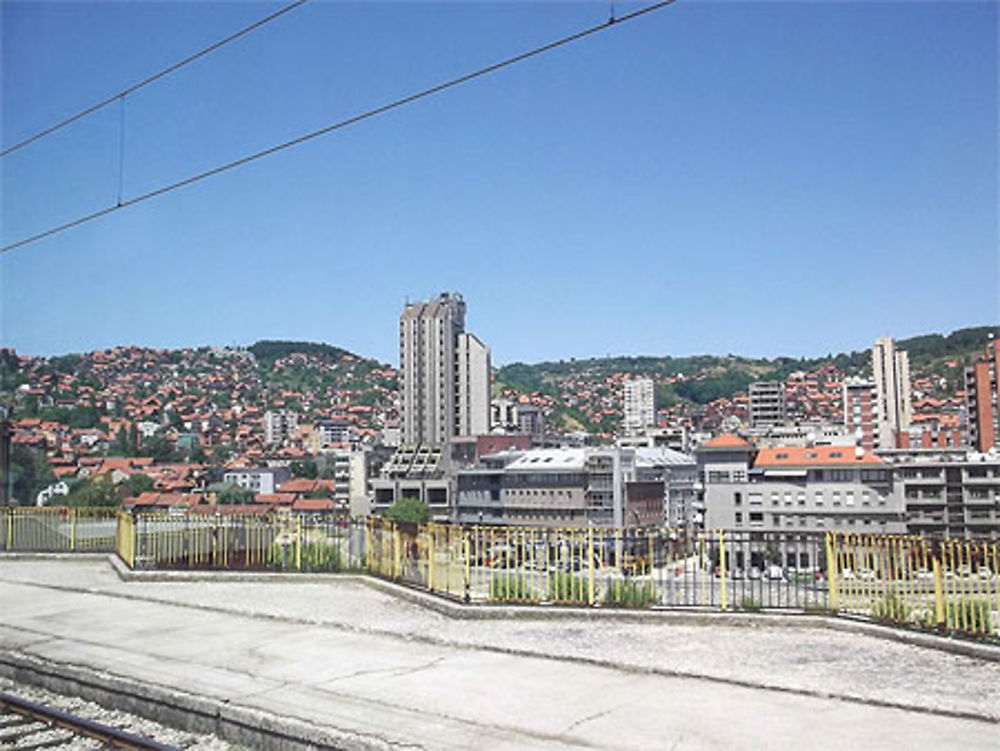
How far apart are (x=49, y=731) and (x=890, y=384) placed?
14980 cm

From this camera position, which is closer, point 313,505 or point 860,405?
point 313,505

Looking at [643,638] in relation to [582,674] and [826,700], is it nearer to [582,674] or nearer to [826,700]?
[582,674]

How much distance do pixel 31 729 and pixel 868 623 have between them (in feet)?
26.0

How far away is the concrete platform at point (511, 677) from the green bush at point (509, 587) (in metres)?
0.73

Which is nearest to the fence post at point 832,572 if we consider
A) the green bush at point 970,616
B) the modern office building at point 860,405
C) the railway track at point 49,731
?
the green bush at point 970,616

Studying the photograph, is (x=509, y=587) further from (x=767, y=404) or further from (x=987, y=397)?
(x=767, y=404)

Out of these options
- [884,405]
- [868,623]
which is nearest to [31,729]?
[868,623]

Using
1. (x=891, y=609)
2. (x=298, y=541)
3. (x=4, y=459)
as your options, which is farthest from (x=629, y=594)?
(x=4, y=459)

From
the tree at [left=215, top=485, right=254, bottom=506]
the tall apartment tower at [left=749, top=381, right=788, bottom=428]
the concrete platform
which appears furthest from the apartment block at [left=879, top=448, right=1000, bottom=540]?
the tall apartment tower at [left=749, top=381, right=788, bottom=428]

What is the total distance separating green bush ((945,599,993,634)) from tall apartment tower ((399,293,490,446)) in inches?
4302

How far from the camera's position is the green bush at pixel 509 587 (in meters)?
11.4

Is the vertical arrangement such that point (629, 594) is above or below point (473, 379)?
below

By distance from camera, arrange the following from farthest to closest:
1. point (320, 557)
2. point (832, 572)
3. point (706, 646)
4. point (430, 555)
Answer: point (320, 557), point (430, 555), point (832, 572), point (706, 646)

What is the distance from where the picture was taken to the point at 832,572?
984 centimetres
